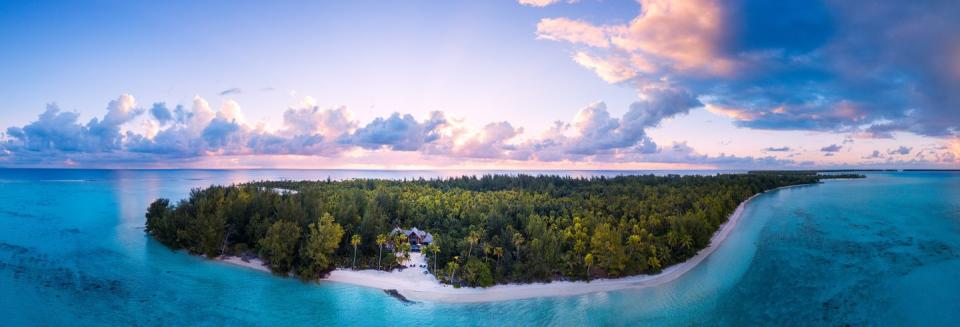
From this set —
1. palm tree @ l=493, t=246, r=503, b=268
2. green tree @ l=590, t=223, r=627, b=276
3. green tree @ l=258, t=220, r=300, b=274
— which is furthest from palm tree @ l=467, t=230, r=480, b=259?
green tree @ l=258, t=220, r=300, b=274

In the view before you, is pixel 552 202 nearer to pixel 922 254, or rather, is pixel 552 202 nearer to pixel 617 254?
pixel 617 254

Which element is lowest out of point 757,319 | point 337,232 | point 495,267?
point 757,319

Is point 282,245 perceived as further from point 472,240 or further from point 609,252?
point 609,252

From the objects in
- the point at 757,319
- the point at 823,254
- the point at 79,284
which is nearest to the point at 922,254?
the point at 823,254

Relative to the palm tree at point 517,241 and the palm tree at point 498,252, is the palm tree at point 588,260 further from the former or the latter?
the palm tree at point 498,252

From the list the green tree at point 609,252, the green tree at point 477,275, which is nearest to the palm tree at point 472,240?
the green tree at point 477,275

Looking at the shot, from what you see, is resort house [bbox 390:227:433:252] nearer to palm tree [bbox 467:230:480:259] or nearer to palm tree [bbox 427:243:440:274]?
palm tree [bbox 427:243:440:274]
